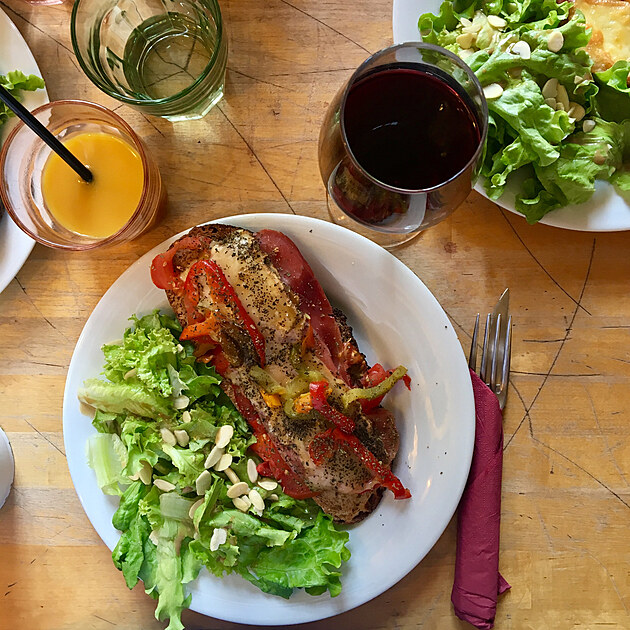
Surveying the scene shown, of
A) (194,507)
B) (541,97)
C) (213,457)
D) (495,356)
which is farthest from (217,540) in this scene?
(541,97)

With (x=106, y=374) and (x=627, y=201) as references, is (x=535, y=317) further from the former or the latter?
(x=106, y=374)

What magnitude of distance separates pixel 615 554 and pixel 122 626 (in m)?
1.46

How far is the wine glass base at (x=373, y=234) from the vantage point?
5.99ft

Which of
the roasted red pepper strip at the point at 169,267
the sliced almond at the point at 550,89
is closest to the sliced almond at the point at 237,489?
the roasted red pepper strip at the point at 169,267

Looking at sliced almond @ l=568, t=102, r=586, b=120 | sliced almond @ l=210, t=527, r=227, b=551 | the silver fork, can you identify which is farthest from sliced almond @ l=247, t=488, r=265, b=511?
sliced almond @ l=568, t=102, r=586, b=120

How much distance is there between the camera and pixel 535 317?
1882 millimetres

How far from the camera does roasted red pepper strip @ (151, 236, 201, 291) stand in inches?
66.9

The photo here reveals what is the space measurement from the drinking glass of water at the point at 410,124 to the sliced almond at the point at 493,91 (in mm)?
319

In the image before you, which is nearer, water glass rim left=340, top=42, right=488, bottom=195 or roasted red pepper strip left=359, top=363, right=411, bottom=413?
water glass rim left=340, top=42, right=488, bottom=195

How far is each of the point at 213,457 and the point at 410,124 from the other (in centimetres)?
98

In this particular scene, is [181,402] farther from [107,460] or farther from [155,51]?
[155,51]

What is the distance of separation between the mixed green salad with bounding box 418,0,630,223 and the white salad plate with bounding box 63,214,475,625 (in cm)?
40

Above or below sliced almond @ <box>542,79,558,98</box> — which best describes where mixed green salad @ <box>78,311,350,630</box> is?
below

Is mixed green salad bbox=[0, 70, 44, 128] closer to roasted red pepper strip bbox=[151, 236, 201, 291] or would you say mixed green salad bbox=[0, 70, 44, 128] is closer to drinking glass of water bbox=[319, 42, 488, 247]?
roasted red pepper strip bbox=[151, 236, 201, 291]
